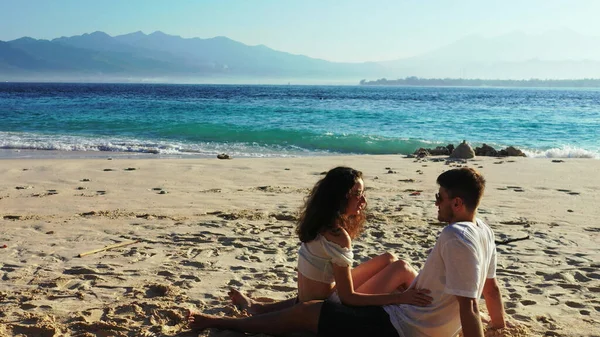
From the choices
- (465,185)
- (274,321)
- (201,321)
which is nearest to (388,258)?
(274,321)

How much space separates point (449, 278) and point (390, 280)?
757 millimetres

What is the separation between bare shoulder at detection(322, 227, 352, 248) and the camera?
335cm

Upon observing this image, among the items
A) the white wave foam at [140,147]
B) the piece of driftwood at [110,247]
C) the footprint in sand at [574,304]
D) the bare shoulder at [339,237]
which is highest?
the bare shoulder at [339,237]

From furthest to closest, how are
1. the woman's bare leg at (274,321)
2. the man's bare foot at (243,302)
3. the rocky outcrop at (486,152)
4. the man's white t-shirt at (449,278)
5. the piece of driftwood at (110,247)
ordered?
the rocky outcrop at (486,152) → the piece of driftwood at (110,247) → the man's bare foot at (243,302) → the woman's bare leg at (274,321) → the man's white t-shirt at (449,278)

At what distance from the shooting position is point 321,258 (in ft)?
11.4

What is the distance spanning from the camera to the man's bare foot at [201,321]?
Answer: 12.2 ft

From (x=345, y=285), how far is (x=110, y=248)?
2.90 m

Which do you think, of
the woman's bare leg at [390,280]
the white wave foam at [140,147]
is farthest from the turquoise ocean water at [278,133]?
the woman's bare leg at [390,280]

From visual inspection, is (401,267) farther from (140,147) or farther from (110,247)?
(140,147)

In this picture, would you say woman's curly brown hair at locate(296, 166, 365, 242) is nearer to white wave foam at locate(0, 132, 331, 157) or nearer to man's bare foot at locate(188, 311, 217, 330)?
man's bare foot at locate(188, 311, 217, 330)

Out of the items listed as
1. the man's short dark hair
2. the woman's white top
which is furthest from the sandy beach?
the man's short dark hair

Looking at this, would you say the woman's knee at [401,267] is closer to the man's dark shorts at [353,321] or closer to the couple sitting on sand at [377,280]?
the couple sitting on sand at [377,280]

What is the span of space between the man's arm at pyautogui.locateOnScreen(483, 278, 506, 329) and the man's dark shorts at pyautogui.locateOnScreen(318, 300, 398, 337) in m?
0.77

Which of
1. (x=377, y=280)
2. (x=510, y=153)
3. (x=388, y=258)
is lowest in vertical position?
(x=510, y=153)
